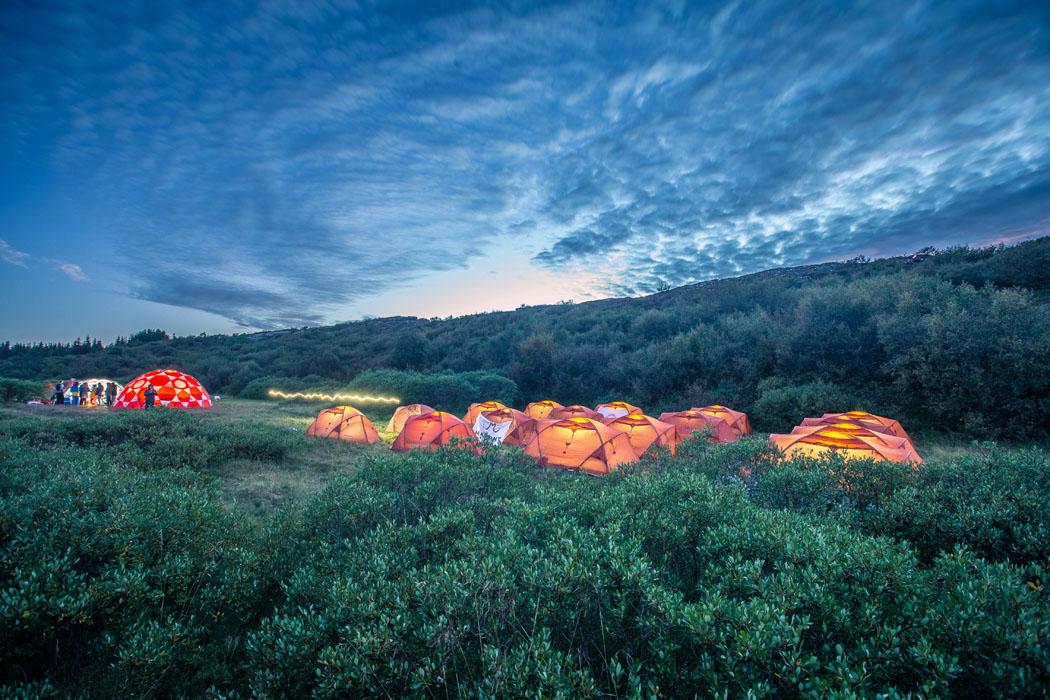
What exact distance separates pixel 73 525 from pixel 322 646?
9.35 ft

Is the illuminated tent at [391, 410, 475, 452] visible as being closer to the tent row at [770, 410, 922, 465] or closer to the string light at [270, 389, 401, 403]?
the tent row at [770, 410, 922, 465]

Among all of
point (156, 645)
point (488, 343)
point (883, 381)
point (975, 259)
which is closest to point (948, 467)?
point (156, 645)

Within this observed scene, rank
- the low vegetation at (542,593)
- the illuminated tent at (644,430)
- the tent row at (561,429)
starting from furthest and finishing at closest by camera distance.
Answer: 1. the illuminated tent at (644,430)
2. the tent row at (561,429)
3. the low vegetation at (542,593)

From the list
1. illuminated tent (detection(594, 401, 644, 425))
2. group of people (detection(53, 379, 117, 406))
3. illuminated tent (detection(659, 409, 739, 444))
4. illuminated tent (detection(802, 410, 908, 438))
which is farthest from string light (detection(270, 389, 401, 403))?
illuminated tent (detection(802, 410, 908, 438))

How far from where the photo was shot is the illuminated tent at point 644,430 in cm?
1269

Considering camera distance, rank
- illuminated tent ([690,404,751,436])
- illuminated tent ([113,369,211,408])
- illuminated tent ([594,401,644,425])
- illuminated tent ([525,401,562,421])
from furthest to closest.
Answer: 1. illuminated tent ([113,369,211,408])
2. illuminated tent ([525,401,562,421])
3. illuminated tent ([690,404,751,436])
4. illuminated tent ([594,401,644,425])

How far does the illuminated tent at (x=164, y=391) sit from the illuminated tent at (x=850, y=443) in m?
26.4

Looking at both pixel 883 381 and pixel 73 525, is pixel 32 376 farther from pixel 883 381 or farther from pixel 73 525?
pixel 883 381

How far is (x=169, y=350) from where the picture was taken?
50875 mm

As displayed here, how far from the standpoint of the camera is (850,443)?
29.3ft

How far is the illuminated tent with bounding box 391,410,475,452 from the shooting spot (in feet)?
46.8

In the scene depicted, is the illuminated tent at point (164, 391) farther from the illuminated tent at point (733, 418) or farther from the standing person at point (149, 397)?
the illuminated tent at point (733, 418)

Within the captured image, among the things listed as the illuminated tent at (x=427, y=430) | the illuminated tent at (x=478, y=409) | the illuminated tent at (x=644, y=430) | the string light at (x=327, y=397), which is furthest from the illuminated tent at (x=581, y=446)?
the string light at (x=327, y=397)

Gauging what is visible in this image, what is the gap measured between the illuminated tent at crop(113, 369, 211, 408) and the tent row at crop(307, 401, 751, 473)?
12259mm
